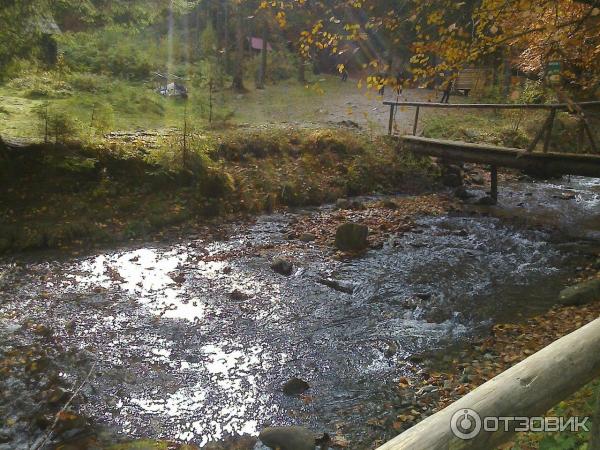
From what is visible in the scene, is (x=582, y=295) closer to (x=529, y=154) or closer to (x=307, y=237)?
(x=529, y=154)

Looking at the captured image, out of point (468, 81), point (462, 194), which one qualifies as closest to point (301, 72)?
point (468, 81)

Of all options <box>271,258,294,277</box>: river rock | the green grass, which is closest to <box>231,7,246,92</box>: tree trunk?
the green grass

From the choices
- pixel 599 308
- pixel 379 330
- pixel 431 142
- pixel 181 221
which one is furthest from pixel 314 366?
pixel 431 142

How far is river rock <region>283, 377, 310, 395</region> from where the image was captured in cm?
562

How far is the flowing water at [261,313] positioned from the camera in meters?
5.41

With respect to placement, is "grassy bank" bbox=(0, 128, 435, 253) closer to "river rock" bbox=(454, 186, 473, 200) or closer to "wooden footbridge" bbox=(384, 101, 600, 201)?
"river rock" bbox=(454, 186, 473, 200)

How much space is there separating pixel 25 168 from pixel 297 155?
7899 mm

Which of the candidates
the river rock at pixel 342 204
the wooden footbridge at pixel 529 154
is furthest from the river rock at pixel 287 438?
the river rock at pixel 342 204

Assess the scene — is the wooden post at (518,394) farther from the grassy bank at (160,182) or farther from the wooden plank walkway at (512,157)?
the wooden plank walkway at (512,157)

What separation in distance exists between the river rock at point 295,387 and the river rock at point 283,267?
342cm

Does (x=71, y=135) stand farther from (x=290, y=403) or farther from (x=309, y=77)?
(x=309, y=77)

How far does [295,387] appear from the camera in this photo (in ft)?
18.6

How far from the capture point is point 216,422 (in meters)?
5.07

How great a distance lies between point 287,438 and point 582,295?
5527 mm
